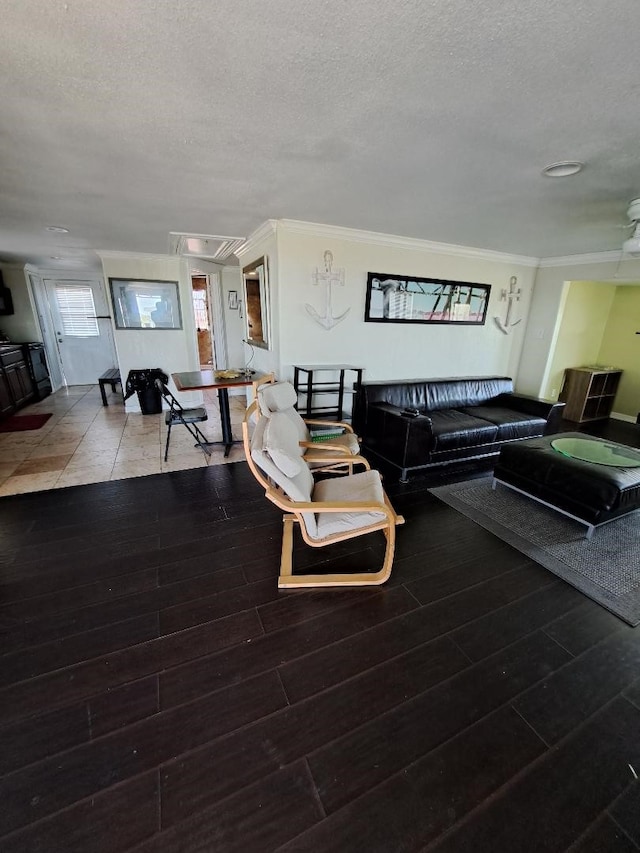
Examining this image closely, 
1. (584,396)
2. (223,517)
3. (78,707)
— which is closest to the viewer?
(78,707)

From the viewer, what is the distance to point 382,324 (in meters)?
4.16

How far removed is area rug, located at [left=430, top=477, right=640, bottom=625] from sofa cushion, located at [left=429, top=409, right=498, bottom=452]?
0.44 meters

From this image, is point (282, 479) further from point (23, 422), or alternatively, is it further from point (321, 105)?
point (23, 422)

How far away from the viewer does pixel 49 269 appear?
645 cm

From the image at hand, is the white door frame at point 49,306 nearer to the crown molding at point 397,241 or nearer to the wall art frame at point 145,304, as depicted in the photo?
the wall art frame at point 145,304

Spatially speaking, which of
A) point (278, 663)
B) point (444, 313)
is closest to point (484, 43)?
point (278, 663)

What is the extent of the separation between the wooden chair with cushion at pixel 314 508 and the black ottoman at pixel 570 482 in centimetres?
150

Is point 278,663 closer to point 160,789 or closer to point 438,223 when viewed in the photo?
point 160,789

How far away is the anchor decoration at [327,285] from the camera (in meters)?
3.61

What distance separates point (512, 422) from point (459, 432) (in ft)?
2.73

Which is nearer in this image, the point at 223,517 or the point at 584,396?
the point at 223,517

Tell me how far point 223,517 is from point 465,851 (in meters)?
2.04

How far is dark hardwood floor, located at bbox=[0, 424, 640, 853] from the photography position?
1043 millimetres

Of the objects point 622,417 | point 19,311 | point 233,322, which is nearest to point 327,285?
point 233,322
